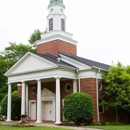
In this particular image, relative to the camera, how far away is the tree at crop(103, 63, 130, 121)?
79.2 feet

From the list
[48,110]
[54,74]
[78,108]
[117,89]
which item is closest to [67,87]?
[54,74]

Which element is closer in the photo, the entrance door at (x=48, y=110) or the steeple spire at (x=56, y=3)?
the entrance door at (x=48, y=110)

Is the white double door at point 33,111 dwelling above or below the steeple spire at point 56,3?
below

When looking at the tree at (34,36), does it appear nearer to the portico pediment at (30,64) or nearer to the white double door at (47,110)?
the portico pediment at (30,64)

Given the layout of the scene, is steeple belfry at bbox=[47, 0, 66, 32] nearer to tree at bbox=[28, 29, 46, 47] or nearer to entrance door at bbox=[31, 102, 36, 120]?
entrance door at bbox=[31, 102, 36, 120]

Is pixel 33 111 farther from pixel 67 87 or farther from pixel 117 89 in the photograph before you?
pixel 117 89

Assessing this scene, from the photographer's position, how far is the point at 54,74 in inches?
918

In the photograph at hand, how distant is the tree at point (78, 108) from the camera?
2177cm

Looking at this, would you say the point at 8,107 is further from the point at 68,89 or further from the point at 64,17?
the point at 64,17

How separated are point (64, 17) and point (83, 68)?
861cm

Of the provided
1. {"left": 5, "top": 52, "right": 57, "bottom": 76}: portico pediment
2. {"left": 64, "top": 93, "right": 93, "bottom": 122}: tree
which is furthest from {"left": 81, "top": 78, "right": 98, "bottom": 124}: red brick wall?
{"left": 5, "top": 52, "right": 57, "bottom": 76}: portico pediment

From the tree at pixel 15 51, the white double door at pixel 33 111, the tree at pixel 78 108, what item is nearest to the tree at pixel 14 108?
the white double door at pixel 33 111

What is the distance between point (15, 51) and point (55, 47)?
26091mm

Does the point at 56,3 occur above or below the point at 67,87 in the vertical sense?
above
